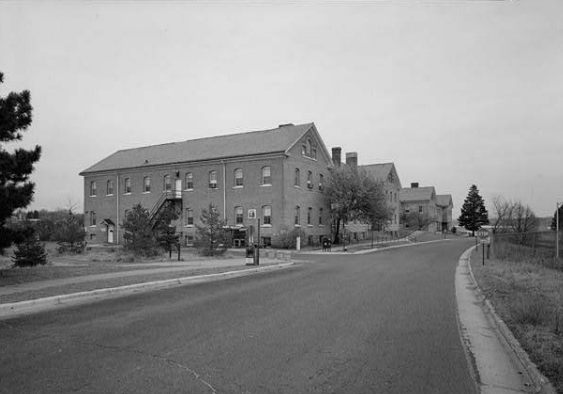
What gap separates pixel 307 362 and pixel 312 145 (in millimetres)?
39739

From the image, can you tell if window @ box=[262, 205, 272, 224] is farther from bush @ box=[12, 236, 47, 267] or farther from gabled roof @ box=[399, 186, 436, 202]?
gabled roof @ box=[399, 186, 436, 202]

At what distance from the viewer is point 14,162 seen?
12.6m

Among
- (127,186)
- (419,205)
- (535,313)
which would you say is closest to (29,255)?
(535,313)

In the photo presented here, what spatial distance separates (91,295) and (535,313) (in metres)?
A: 10.2

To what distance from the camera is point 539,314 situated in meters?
8.20

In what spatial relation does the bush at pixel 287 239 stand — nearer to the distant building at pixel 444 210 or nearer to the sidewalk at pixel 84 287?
the sidewalk at pixel 84 287

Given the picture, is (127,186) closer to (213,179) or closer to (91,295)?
(213,179)

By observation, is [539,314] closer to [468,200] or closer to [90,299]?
[90,299]

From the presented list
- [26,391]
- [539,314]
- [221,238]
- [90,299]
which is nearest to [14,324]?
[90,299]

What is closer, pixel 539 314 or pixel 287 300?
pixel 539 314

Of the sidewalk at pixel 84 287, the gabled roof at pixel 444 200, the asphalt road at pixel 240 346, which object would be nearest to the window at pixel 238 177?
the sidewalk at pixel 84 287

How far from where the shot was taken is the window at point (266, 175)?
131ft

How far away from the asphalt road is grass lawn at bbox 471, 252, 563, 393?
0.96 meters

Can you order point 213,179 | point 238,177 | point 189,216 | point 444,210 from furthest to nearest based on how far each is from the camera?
point 444,210
point 189,216
point 213,179
point 238,177
